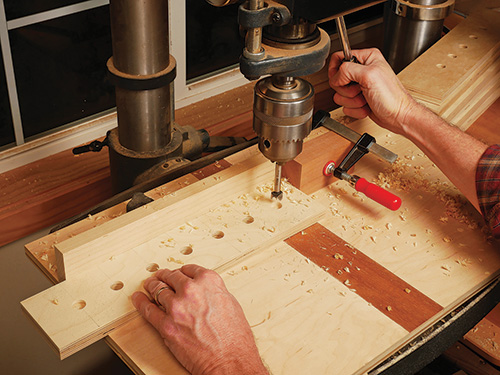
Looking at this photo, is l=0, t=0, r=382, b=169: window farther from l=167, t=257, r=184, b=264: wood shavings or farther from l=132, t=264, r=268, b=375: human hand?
l=132, t=264, r=268, b=375: human hand

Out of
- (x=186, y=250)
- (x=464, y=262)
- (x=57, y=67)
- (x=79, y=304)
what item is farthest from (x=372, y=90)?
(x=57, y=67)

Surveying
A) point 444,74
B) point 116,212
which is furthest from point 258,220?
point 444,74

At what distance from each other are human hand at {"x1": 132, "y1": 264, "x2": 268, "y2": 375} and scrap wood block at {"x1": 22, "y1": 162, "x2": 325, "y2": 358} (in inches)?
2.7

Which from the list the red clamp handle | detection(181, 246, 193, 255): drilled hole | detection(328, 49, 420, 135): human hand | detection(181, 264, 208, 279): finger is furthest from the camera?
detection(328, 49, 420, 135): human hand

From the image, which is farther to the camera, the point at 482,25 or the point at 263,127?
the point at 482,25

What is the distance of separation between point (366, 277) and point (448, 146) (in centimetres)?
41

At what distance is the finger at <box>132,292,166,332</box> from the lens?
1038mm

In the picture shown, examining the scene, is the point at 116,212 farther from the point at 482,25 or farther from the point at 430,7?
the point at 482,25

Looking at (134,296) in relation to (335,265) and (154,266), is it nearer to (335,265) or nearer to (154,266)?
(154,266)

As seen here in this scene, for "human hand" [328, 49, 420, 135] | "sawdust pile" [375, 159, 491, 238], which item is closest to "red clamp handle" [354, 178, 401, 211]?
"sawdust pile" [375, 159, 491, 238]

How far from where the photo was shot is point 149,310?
105cm

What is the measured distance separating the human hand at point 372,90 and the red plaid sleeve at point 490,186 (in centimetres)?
21

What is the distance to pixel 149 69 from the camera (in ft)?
5.01

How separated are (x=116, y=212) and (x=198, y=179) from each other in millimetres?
211
